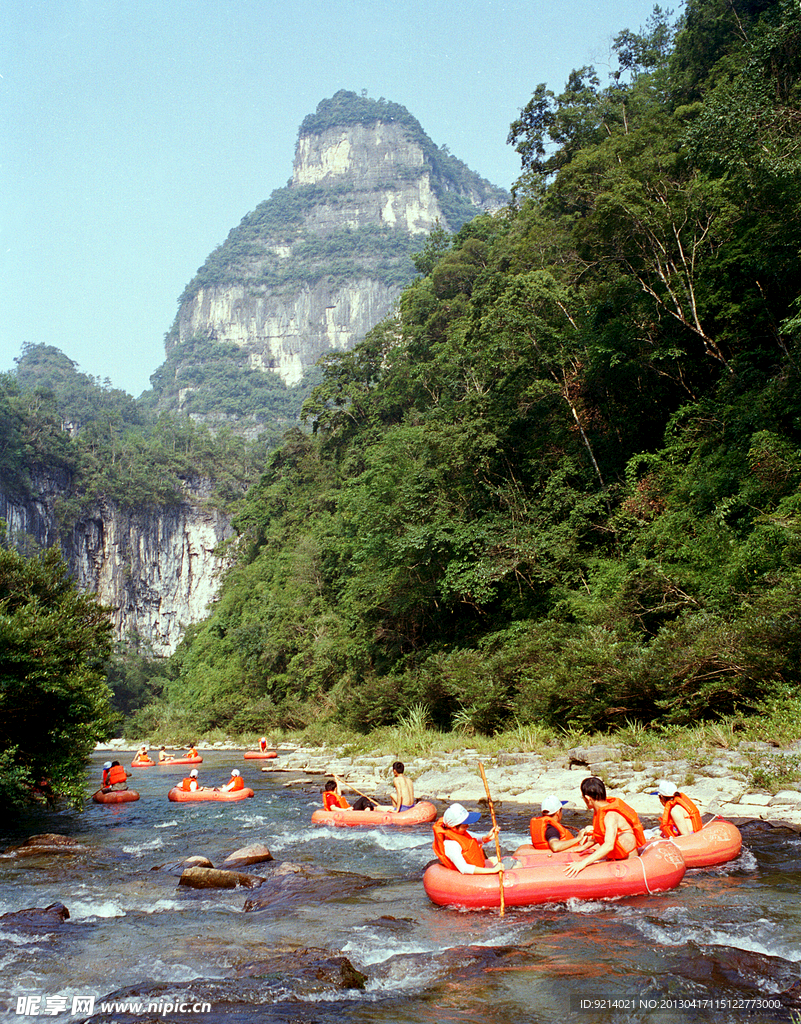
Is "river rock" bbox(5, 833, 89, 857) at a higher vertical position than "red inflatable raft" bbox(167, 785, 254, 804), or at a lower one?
higher

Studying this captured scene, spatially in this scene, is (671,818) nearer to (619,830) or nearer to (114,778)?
(619,830)

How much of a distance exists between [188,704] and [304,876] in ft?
99.2

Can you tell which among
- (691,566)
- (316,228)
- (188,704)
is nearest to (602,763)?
(691,566)

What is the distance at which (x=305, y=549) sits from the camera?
103 feet

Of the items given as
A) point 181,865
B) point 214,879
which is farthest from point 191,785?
point 214,879

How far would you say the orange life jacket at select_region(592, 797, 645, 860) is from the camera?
5680 millimetres

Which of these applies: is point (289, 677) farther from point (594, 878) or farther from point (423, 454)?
point (594, 878)

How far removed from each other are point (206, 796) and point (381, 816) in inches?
207

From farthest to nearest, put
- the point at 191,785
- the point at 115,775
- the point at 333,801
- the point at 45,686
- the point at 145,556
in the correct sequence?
the point at 145,556 < the point at 115,775 < the point at 191,785 < the point at 333,801 < the point at 45,686

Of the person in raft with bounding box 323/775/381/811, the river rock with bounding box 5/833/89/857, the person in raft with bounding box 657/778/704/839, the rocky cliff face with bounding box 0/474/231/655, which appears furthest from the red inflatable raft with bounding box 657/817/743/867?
the rocky cliff face with bounding box 0/474/231/655

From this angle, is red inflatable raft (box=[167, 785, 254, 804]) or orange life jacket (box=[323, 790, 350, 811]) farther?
red inflatable raft (box=[167, 785, 254, 804])

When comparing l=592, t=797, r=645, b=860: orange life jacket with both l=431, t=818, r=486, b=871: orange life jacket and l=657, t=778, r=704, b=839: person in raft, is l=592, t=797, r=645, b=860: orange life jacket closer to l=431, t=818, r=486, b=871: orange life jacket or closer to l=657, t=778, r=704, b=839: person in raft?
→ l=657, t=778, r=704, b=839: person in raft

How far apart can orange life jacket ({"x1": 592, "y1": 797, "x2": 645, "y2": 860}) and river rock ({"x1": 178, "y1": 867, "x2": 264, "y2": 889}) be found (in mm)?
3427

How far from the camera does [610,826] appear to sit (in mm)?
5656
